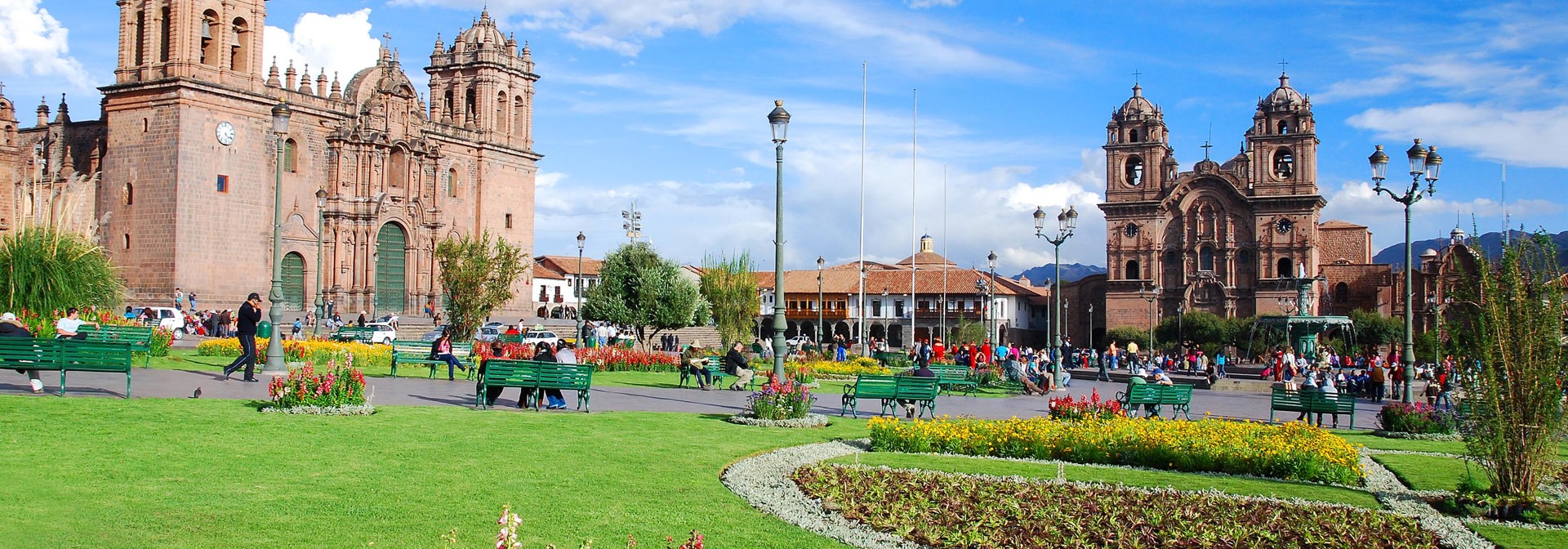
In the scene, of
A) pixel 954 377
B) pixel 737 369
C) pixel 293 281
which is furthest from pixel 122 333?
pixel 293 281

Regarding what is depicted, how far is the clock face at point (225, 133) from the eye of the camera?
4116 cm

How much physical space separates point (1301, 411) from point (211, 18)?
1531 inches

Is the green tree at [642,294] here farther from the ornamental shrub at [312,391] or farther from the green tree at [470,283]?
the ornamental shrub at [312,391]

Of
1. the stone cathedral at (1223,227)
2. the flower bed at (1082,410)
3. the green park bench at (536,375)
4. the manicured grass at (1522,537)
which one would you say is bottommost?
the manicured grass at (1522,537)

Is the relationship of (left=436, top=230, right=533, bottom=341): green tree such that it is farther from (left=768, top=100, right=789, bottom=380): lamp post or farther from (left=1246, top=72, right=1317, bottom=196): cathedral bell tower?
(left=1246, top=72, right=1317, bottom=196): cathedral bell tower

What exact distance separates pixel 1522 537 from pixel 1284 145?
6807 cm

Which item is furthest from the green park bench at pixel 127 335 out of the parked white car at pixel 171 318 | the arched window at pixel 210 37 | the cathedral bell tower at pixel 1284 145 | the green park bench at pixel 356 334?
the cathedral bell tower at pixel 1284 145

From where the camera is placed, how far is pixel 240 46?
42.6 meters

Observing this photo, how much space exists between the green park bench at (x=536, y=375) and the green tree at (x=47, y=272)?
987cm

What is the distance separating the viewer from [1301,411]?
17.5 meters

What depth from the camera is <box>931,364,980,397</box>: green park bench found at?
21625 millimetres

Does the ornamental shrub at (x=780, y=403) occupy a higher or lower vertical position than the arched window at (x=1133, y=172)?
lower

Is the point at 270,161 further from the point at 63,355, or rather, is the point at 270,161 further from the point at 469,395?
the point at 63,355

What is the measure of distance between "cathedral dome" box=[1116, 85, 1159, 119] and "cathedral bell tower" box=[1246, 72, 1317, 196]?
6.26 metres
